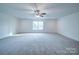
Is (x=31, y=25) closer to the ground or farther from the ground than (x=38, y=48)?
farther from the ground

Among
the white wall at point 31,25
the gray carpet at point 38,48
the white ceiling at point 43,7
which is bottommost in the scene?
the gray carpet at point 38,48

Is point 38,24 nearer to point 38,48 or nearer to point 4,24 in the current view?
point 4,24

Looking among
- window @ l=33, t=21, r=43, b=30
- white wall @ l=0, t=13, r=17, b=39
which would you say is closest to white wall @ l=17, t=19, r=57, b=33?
window @ l=33, t=21, r=43, b=30

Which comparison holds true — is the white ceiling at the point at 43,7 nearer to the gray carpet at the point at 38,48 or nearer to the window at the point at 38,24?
the gray carpet at the point at 38,48

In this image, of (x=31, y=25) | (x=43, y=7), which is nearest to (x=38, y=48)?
(x=43, y=7)

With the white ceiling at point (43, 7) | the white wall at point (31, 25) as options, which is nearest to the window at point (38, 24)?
the white wall at point (31, 25)

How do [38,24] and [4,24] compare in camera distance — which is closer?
[4,24]

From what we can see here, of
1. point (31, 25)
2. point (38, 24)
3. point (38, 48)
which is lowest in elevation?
point (38, 48)

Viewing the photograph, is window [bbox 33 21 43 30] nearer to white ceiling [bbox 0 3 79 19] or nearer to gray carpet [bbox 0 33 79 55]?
white ceiling [bbox 0 3 79 19]
